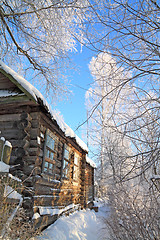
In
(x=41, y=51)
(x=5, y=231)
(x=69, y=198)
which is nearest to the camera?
(x=5, y=231)

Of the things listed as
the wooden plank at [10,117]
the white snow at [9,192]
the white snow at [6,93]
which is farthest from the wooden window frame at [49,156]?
the white snow at [9,192]

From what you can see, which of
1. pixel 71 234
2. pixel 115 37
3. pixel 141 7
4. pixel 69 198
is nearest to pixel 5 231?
pixel 115 37

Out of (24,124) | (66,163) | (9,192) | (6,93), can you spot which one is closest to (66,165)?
(66,163)

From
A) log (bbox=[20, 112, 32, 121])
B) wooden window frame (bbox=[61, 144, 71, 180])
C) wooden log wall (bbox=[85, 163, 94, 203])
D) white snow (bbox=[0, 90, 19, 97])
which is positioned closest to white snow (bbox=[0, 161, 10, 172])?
log (bbox=[20, 112, 32, 121])

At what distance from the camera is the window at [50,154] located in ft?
21.0

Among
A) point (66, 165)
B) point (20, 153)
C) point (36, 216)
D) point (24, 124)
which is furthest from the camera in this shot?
point (66, 165)

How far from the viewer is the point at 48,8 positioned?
632 cm

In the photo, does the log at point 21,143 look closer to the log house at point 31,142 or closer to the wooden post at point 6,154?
the log house at point 31,142

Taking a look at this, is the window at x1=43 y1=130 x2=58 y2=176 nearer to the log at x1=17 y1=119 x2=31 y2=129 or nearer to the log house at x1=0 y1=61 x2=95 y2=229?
the log house at x1=0 y1=61 x2=95 y2=229

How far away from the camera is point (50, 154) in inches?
267

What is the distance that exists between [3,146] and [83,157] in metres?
8.25

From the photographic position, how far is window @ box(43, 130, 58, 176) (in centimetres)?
640

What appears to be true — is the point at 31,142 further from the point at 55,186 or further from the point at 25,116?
the point at 55,186

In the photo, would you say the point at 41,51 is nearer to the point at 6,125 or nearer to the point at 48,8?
the point at 48,8
